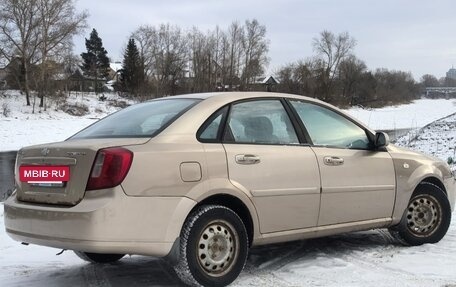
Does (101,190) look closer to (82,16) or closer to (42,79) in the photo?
(42,79)

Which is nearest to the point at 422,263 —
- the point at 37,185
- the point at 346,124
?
the point at 346,124

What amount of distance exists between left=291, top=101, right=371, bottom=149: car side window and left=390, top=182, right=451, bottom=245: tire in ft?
2.94

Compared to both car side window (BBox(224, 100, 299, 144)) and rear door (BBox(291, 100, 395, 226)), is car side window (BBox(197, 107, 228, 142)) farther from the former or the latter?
rear door (BBox(291, 100, 395, 226))

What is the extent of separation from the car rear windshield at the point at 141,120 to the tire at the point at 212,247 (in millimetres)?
769

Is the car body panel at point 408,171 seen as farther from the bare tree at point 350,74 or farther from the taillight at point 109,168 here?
the bare tree at point 350,74

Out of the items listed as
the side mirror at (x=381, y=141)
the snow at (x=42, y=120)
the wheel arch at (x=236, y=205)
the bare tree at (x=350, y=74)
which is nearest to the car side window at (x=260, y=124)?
the wheel arch at (x=236, y=205)

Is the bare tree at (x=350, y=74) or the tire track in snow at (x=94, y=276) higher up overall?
the bare tree at (x=350, y=74)

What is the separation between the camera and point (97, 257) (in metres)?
5.16

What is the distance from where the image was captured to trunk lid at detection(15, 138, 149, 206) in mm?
4027

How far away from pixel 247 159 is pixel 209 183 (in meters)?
0.45

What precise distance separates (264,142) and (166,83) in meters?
69.3

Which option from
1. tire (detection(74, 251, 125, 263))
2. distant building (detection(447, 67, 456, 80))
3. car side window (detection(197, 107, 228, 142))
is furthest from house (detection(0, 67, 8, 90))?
distant building (detection(447, 67, 456, 80))

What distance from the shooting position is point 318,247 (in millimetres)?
5863

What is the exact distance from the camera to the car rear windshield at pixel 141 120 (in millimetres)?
4473
